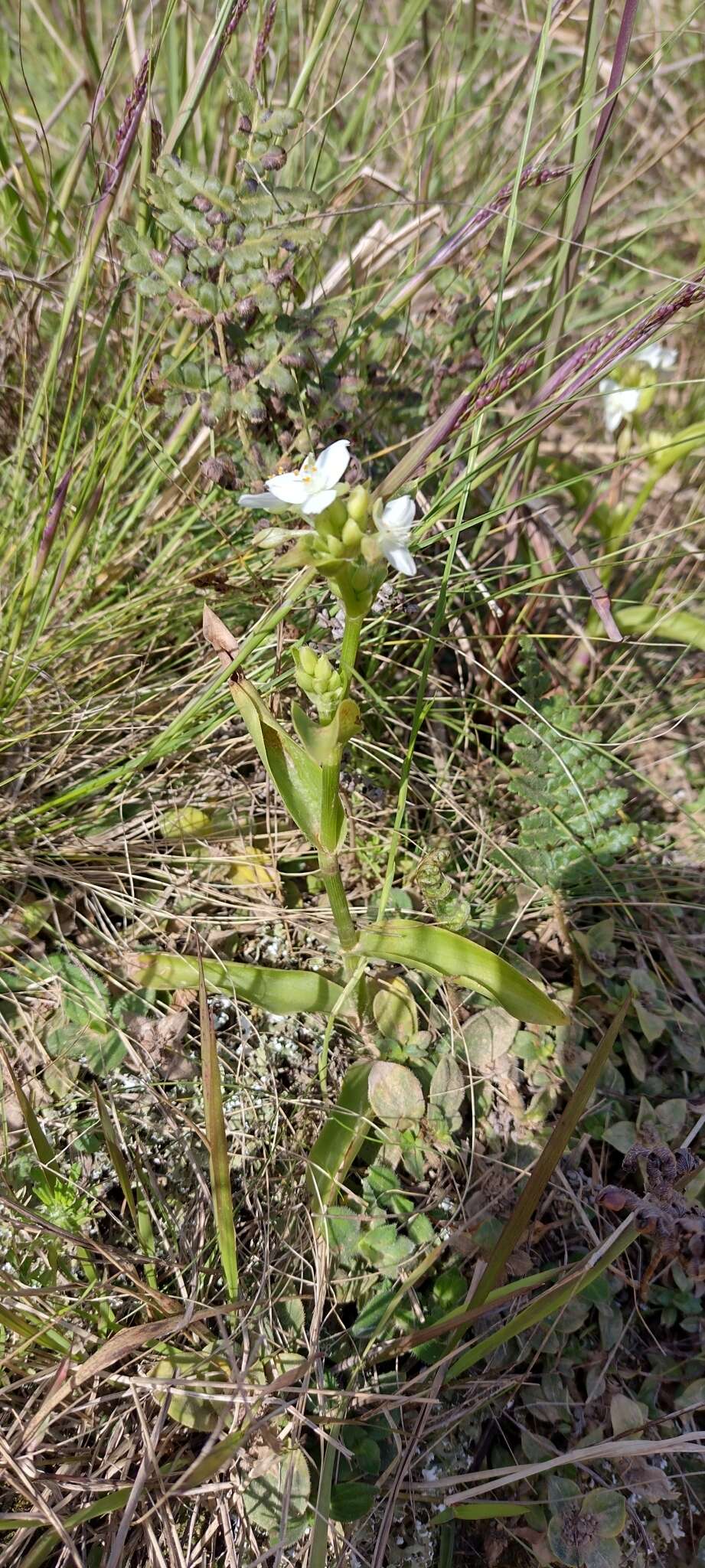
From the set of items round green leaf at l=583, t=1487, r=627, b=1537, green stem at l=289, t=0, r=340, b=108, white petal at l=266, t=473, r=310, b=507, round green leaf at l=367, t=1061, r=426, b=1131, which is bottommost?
round green leaf at l=583, t=1487, r=627, b=1537

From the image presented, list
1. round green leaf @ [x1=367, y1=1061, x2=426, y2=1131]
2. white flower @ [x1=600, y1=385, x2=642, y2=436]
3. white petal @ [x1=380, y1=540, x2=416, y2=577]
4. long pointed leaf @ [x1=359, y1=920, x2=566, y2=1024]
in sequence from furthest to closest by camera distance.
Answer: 1. white flower @ [x1=600, y1=385, x2=642, y2=436]
2. round green leaf @ [x1=367, y1=1061, x2=426, y2=1131]
3. long pointed leaf @ [x1=359, y1=920, x2=566, y2=1024]
4. white petal @ [x1=380, y1=540, x2=416, y2=577]

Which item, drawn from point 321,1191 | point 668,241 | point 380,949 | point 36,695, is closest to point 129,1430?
point 321,1191

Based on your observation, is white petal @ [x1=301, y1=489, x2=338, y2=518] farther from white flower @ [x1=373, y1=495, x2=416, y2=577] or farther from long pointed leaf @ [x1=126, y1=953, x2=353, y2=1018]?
long pointed leaf @ [x1=126, y1=953, x2=353, y2=1018]

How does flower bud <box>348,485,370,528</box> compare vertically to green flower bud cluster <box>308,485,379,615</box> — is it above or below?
above

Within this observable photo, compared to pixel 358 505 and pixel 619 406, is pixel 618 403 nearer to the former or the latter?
pixel 619 406

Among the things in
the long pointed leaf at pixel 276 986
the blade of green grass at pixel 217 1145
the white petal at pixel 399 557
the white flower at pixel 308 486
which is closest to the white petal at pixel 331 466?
the white flower at pixel 308 486

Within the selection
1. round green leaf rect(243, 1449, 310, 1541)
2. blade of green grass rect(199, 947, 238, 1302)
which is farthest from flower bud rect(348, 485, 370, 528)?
round green leaf rect(243, 1449, 310, 1541)
